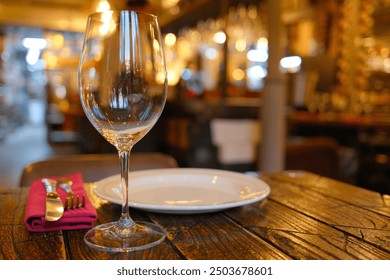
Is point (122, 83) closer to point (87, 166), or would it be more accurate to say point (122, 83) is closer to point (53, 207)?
point (53, 207)

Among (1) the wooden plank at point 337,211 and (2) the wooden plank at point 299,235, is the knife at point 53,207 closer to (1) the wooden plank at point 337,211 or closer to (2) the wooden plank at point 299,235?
(2) the wooden plank at point 299,235

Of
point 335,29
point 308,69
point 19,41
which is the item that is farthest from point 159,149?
point 19,41

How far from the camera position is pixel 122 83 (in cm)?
52

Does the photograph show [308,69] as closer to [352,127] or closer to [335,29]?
[335,29]

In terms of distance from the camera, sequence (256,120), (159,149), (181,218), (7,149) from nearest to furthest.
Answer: (181,218) → (256,120) → (159,149) → (7,149)

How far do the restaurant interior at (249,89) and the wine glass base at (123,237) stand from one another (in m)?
2.16

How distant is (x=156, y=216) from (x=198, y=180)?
22 cm

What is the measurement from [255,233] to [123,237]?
190 millimetres

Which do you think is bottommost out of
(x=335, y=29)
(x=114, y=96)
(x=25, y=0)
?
(x=114, y=96)

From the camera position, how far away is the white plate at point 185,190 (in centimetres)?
65

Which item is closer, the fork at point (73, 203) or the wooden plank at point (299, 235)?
the wooden plank at point (299, 235)

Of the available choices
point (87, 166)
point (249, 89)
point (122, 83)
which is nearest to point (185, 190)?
point (122, 83)

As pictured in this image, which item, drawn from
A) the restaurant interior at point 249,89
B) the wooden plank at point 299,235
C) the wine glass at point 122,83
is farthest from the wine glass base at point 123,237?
the restaurant interior at point 249,89

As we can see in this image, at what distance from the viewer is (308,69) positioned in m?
5.54
